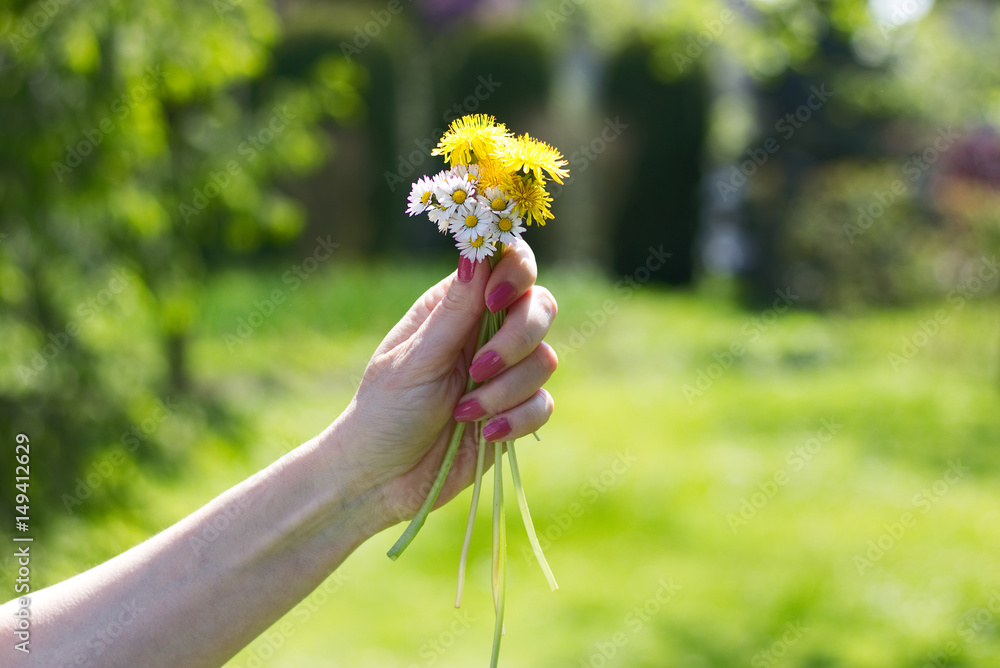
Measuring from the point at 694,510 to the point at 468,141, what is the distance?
161 inches

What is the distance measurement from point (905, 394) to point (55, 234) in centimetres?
616

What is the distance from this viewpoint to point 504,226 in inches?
52.7

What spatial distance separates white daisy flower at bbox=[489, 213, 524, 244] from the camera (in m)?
1.33

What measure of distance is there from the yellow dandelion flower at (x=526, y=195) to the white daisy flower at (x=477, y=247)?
7cm

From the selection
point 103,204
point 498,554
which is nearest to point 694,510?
point 103,204

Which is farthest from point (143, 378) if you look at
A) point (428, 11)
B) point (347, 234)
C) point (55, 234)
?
point (428, 11)

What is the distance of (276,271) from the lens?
1152cm

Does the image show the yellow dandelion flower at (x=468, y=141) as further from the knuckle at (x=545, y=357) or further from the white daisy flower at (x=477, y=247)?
the knuckle at (x=545, y=357)

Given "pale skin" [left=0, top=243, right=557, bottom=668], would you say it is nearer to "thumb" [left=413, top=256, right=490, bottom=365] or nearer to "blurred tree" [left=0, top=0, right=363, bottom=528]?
"thumb" [left=413, top=256, right=490, bottom=365]

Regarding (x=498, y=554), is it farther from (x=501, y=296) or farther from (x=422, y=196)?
(x=422, y=196)

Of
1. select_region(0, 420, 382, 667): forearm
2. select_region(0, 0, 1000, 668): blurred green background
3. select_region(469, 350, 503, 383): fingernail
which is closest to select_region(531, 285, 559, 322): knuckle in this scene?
select_region(469, 350, 503, 383): fingernail

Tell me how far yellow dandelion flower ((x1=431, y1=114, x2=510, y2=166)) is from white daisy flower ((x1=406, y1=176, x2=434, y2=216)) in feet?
0.16

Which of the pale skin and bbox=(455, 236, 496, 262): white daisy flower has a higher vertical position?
bbox=(455, 236, 496, 262): white daisy flower

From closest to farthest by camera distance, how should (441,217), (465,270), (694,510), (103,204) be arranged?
(441,217) < (465,270) < (103,204) < (694,510)
